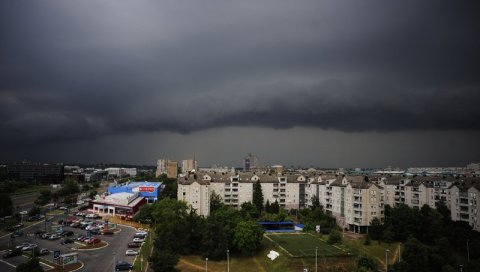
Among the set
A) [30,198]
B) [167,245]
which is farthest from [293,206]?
[30,198]

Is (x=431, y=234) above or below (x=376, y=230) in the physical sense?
above

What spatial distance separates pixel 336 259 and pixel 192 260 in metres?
18.6

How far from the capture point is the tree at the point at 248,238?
4678 cm

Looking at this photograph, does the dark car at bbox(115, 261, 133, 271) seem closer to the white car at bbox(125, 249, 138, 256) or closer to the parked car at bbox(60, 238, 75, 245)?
the white car at bbox(125, 249, 138, 256)

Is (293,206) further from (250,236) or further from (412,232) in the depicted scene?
(250,236)

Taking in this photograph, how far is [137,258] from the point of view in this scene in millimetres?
42812

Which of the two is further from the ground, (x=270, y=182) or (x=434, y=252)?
(x=270, y=182)

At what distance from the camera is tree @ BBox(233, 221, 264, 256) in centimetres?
4678

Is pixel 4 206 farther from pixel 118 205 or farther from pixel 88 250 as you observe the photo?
pixel 88 250

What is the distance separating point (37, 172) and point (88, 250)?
142m

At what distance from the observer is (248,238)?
1847 inches

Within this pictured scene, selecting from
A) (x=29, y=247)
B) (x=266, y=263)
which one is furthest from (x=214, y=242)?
(x=29, y=247)

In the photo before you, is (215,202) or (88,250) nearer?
(88,250)

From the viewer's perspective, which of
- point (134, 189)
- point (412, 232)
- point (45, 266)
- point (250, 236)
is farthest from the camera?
point (134, 189)
